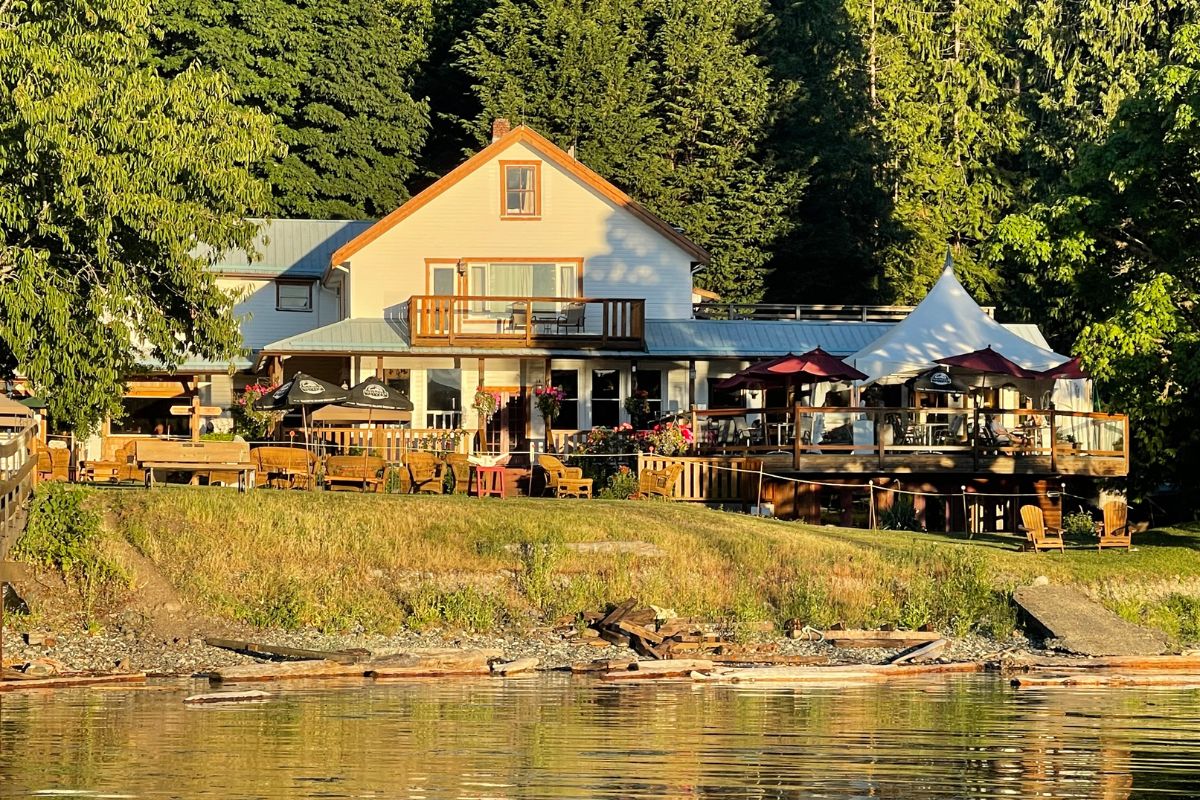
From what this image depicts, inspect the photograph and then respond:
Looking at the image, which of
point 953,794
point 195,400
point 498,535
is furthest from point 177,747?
point 195,400

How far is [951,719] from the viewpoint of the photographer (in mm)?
20344

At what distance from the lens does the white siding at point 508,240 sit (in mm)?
43438

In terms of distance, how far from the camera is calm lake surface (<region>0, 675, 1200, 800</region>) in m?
16.0

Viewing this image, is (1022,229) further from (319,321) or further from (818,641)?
(319,321)

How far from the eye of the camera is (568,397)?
4250 centimetres

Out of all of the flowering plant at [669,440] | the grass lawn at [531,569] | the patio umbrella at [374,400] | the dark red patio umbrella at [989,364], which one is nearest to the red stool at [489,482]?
the patio umbrella at [374,400]

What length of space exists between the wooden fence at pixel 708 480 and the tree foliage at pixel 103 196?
26.1ft

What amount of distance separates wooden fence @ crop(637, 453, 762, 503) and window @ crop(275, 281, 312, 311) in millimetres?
15932

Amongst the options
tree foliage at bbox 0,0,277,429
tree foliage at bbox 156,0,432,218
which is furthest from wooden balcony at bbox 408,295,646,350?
tree foliage at bbox 156,0,432,218

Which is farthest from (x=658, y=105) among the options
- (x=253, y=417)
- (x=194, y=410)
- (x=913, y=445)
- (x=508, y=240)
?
(x=913, y=445)

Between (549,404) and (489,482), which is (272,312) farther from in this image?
(489,482)

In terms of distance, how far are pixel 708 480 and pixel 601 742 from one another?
658 inches

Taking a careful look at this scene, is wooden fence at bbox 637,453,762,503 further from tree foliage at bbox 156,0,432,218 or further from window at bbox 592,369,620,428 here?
tree foliage at bbox 156,0,432,218

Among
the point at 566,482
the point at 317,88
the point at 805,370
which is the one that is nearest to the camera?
the point at 566,482
